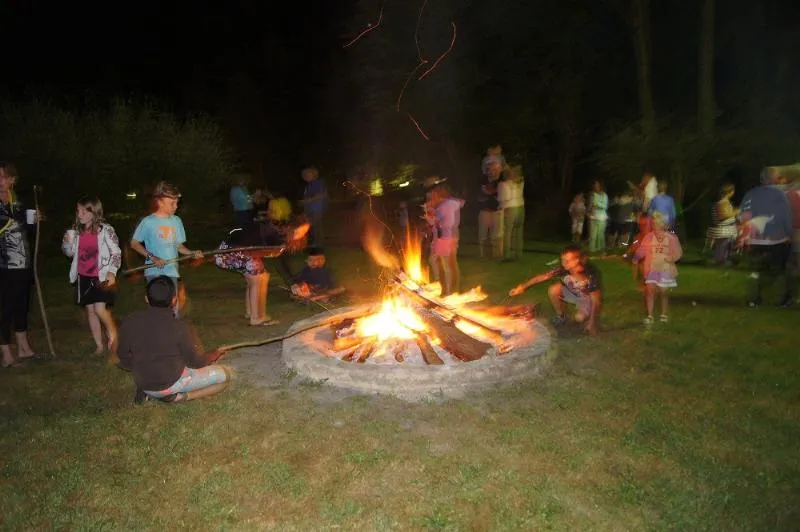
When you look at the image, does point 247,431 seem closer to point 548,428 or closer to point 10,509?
point 10,509

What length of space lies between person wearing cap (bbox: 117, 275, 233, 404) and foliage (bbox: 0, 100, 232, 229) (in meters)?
11.6

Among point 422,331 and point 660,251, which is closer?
point 422,331

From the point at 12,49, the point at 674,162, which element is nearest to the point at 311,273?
the point at 674,162

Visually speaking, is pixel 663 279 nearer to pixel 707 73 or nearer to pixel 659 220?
pixel 659 220

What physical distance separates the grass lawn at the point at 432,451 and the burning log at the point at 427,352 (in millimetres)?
812

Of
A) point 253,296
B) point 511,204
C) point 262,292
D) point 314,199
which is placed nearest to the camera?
point 253,296

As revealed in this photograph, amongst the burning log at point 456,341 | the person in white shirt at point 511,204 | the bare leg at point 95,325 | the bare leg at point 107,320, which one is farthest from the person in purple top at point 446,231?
the bare leg at point 95,325

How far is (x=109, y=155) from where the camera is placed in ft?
58.7

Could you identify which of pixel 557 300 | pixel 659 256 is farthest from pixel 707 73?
pixel 557 300

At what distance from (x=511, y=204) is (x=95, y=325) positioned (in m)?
8.43

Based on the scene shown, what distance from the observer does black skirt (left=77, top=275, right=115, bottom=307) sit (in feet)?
21.8

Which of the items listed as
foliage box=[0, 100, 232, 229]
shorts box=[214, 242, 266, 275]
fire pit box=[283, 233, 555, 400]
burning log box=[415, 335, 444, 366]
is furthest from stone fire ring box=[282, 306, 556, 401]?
foliage box=[0, 100, 232, 229]

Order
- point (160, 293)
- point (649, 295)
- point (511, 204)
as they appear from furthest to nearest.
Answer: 1. point (511, 204)
2. point (649, 295)
3. point (160, 293)

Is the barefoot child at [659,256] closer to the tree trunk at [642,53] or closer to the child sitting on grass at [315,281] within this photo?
the child sitting on grass at [315,281]
